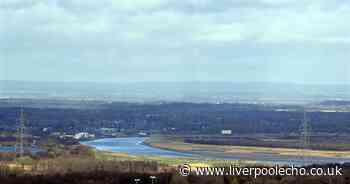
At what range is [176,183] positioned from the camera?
28.9 metres

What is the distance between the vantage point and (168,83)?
593 feet

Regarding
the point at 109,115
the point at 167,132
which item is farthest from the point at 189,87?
the point at 167,132

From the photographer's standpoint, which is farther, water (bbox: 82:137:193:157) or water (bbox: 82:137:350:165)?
water (bbox: 82:137:193:157)

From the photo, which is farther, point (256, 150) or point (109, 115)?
point (109, 115)

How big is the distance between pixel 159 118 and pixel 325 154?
37.0 meters

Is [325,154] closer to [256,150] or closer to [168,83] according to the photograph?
[256,150]

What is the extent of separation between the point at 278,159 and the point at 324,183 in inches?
683

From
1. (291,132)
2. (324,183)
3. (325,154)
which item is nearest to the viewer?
(324,183)

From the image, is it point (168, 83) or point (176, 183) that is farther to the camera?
point (168, 83)

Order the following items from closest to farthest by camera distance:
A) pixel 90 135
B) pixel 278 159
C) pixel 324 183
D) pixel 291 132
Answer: pixel 324 183
pixel 278 159
pixel 90 135
pixel 291 132

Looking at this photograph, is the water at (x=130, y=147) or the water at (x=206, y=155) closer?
the water at (x=206, y=155)

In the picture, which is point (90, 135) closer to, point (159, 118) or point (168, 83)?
point (159, 118)

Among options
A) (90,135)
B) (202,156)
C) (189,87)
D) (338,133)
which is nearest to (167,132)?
(90,135)

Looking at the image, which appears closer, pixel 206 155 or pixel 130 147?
pixel 206 155
